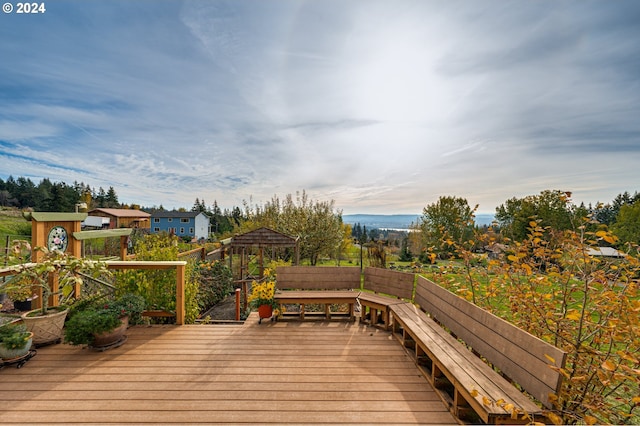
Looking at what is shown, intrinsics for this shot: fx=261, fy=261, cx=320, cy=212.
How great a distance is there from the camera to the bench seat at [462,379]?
171 cm

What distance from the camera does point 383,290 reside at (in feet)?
15.3

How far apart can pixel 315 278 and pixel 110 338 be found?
311 cm

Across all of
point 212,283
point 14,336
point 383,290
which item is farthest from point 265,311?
point 212,283

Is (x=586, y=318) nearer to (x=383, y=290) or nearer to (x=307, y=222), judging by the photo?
(x=383, y=290)

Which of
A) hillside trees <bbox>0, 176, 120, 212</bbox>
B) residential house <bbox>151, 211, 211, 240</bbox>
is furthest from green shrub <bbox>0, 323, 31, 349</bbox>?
residential house <bbox>151, 211, 211, 240</bbox>

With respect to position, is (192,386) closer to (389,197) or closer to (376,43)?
(376,43)

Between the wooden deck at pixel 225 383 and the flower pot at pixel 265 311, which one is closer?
the wooden deck at pixel 225 383

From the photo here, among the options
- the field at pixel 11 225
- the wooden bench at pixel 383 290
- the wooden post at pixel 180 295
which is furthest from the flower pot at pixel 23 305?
the field at pixel 11 225

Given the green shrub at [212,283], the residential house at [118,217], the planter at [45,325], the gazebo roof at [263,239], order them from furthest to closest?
the residential house at [118,217] → the gazebo roof at [263,239] → the green shrub at [212,283] → the planter at [45,325]

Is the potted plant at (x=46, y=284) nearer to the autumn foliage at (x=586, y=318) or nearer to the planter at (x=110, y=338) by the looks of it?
the planter at (x=110, y=338)

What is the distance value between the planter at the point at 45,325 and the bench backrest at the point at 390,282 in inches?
182

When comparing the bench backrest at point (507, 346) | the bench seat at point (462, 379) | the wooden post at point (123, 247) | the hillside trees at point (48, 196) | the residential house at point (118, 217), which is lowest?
the bench seat at point (462, 379)

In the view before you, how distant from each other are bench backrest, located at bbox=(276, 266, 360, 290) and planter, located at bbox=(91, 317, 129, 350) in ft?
7.81

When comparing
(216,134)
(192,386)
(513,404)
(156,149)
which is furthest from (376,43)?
(156,149)
